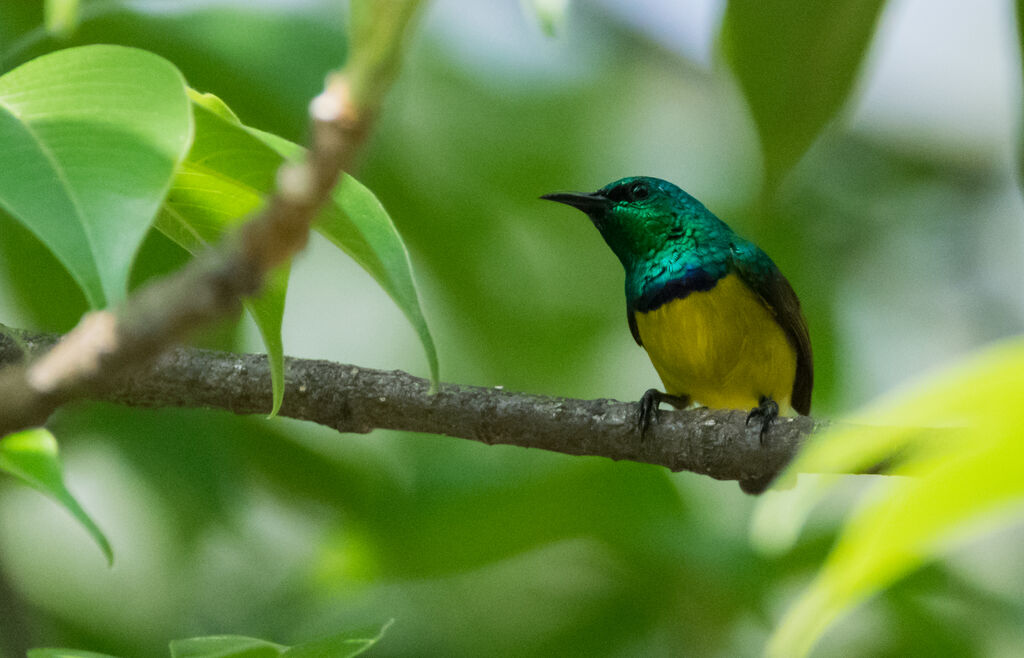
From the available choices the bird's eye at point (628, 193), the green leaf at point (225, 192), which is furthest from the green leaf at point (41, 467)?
the bird's eye at point (628, 193)

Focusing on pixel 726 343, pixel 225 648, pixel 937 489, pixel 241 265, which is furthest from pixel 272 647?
pixel 726 343

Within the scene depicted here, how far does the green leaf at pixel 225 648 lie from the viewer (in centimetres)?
121

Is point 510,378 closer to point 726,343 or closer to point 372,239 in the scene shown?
point 726,343

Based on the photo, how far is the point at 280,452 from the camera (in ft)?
9.85

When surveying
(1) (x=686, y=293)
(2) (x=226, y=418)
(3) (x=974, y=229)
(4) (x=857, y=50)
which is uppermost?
(3) (x=974, y=229)

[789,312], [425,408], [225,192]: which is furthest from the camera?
[789,312]

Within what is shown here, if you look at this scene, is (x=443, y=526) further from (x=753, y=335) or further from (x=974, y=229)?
(x=974, y=229)

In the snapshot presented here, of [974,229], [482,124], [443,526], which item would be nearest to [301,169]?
[443,526]

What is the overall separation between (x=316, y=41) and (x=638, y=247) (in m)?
1.24

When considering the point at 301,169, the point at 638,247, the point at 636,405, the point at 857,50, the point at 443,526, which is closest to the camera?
the point at 301,169

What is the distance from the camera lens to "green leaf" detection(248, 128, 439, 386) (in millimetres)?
929

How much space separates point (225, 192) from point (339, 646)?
52 centimetres

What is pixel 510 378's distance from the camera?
3.38 meters

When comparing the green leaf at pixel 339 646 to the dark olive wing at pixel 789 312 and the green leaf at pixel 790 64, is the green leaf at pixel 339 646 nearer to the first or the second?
the green leaf at pixel 790 64
